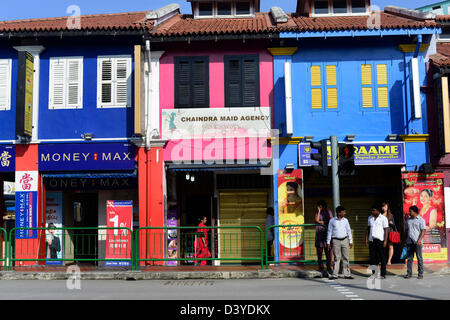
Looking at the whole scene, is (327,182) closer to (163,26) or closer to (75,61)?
(163,26)

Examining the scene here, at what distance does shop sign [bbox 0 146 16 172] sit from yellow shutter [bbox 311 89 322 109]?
9.34 meters

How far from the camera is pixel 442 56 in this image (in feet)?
52.1

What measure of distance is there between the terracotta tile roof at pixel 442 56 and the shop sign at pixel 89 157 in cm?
953

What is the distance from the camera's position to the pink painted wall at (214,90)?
15.6 meters

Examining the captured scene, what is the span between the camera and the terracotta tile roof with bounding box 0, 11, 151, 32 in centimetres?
1540

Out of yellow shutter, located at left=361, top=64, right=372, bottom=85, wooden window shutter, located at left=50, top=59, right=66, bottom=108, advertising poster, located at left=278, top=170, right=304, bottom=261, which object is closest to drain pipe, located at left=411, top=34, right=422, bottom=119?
yellow shutter, located at left=361, top=64, right=372, bottom=85

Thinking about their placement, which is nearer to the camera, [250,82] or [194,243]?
[194,243]

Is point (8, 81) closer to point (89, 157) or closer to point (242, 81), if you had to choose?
point (89, 157)

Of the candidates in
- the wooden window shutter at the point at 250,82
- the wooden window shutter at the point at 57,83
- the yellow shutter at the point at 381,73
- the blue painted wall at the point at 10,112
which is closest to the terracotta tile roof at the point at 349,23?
the yellow shutter at the point at 381,73

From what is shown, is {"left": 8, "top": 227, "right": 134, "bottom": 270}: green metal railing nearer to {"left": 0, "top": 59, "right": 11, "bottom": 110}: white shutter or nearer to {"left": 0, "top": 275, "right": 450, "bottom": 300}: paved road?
{"left": 0, "top": 275, "right": 450, "bottom": 300}: paved road

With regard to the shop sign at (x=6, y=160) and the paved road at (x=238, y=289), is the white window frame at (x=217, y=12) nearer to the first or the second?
the shop sign at (x=6, y=160)

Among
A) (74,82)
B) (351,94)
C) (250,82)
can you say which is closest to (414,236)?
(351,94)

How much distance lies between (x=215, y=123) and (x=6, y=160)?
6492 millimetres

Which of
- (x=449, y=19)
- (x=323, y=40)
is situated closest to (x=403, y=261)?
(x=323, y=40)
